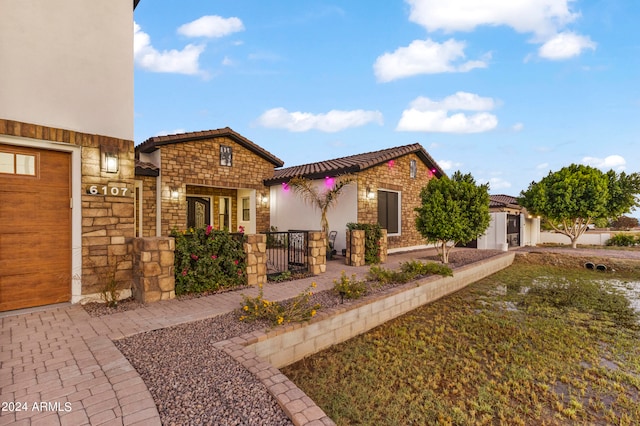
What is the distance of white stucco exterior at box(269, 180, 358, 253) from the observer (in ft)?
36.8

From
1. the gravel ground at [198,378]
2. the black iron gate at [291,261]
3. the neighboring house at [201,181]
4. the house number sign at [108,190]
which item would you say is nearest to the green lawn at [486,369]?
the gravel ground at [198,378]

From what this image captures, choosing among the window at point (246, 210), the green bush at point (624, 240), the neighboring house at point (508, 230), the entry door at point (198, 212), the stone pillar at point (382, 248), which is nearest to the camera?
the stone pillar at point (382, 248)

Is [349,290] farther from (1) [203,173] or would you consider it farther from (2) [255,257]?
(1) [203,173]

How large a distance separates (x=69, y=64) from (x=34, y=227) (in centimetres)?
278

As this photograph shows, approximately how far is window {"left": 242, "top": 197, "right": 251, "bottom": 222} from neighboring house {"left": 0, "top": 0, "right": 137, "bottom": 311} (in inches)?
313

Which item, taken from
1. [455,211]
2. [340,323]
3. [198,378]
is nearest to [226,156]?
[455,211]

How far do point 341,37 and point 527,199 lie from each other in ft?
49.4

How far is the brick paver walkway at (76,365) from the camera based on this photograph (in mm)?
2205

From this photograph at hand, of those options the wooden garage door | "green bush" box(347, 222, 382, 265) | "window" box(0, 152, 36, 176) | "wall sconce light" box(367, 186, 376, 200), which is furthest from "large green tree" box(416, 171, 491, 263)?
"window" box(0, 152, 36, 176)

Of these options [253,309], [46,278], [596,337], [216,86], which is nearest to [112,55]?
[46,278]

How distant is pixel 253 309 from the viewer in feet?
14.8

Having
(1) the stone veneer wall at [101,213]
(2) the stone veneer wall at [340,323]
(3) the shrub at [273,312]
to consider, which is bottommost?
(2) the stone veneer wall at [340,323]

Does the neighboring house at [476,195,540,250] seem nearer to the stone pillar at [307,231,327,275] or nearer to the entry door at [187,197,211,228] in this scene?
the stone pillar at [307,231,327,275]

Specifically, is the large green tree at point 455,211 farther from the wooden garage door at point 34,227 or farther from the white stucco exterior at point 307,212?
the wooden garage door at point 34,227
